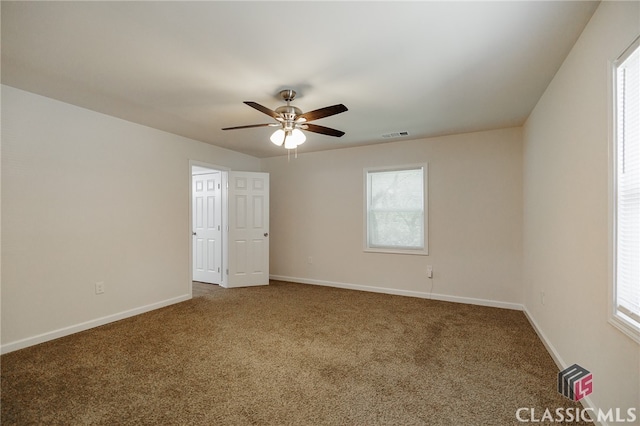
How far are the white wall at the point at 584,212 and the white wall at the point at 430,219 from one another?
113 centimetres

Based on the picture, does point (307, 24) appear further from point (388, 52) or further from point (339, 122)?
point (339, 122)

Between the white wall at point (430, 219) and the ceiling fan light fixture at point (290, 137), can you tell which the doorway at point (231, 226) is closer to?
the white wall at point (430, 219)

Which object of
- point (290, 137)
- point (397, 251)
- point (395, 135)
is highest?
point (395, 135)

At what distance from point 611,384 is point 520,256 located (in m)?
2.61

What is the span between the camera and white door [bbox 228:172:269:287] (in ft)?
16.6

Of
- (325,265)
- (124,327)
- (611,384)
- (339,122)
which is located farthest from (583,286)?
(124,327)

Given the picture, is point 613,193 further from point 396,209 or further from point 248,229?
point 248,229

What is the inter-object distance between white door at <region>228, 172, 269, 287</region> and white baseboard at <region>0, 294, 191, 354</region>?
120 centimetres

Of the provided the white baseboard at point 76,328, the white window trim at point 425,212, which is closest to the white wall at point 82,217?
the white baseboard at point 76,328

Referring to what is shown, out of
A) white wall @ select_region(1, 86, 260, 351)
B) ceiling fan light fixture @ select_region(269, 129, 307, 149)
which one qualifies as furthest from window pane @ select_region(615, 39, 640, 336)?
white wall @ select_region(1, 86, 260, 351)

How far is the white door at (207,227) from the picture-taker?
206 inches

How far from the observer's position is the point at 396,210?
470cm

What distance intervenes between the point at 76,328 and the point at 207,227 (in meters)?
2.56

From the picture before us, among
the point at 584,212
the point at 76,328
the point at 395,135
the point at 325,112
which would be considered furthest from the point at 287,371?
the point at 395,135
